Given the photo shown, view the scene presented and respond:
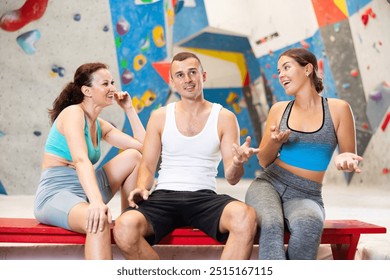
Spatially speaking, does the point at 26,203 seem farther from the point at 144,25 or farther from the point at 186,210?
the point at 186,210

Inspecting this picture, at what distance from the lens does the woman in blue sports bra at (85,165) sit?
214cm

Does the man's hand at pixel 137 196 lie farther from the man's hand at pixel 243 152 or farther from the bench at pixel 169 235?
the man's hand at pixel 243 152

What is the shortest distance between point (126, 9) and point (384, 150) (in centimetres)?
315

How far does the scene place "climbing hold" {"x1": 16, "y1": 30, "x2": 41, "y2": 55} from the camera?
249 inches

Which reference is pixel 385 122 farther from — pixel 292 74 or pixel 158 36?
pixel 292 74

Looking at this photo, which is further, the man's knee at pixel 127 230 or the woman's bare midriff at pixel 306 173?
the woman's bare midriff at pixel 306 173

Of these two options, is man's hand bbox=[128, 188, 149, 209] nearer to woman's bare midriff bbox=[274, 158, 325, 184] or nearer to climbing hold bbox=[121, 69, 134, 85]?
woman's bare midriff bbox=[274, 158, 325, 184]

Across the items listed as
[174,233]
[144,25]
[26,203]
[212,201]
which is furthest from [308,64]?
[144,25]

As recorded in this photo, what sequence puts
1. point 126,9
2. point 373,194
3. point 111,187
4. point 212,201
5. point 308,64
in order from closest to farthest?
1. point 212,201
2. point 308,64
3. point 111,187
4. point 373,194
5. point 126,9

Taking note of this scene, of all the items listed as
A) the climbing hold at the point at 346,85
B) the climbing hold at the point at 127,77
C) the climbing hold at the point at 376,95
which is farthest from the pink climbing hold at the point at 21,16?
the climbing hold at the point at 376,95

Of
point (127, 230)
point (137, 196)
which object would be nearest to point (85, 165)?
point (137, 196)

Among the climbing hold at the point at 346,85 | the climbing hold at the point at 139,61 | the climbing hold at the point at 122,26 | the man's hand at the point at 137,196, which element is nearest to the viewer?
the man's hand at the point at 137,196

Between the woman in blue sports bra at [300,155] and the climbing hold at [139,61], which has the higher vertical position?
the climbing hold at [139,61]

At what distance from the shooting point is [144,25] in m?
6.57
